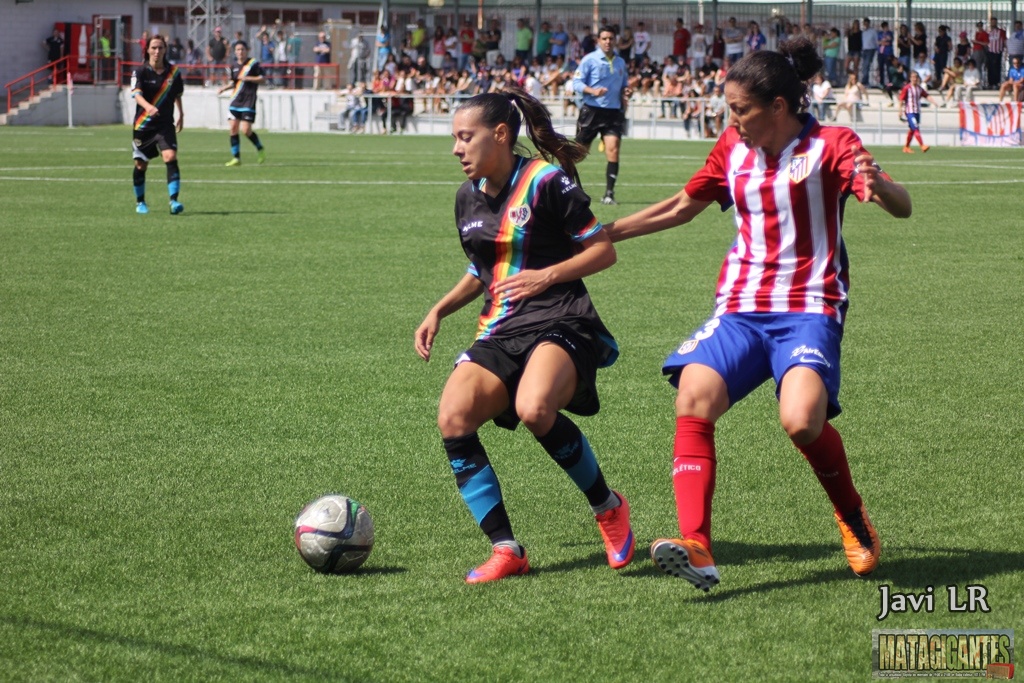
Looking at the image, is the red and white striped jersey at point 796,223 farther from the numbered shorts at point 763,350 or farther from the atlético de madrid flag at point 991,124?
the atlético de madrid flag at point 991,124

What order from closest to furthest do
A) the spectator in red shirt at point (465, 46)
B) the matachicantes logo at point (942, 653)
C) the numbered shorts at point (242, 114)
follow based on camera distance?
the matachicantes logo at point (942, 653) → the numbered shorts at point (242, 114) → the spectator in red shirt at point (465, 46)

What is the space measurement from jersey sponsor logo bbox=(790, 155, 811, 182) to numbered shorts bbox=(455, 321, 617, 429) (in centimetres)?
89

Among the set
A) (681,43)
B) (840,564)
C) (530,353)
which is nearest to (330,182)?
(530,353)

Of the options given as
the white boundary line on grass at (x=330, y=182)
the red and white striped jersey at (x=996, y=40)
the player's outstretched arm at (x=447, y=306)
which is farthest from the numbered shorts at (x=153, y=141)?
the red and white striped jersey at (x=996, y=40)

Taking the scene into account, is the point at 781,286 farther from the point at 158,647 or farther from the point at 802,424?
the point at 158,647

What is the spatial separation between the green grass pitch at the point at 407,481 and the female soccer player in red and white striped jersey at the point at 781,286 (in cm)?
39

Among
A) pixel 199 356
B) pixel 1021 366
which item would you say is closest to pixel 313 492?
pixel 199 356

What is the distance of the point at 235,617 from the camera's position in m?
4.07

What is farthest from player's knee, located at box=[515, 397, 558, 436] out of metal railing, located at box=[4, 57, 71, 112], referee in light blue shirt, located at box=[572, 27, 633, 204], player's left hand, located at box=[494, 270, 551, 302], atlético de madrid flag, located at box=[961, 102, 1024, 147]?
metal railing, located at box=[4, 57, 71, 112]

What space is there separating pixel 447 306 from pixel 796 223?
1.35m

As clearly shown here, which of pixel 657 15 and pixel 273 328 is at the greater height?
pixel 657 15

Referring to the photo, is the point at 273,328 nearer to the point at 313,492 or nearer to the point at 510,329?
the point at 313,492

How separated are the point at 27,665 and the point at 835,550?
8.85 ft

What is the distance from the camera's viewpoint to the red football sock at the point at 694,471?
4.18 metres
